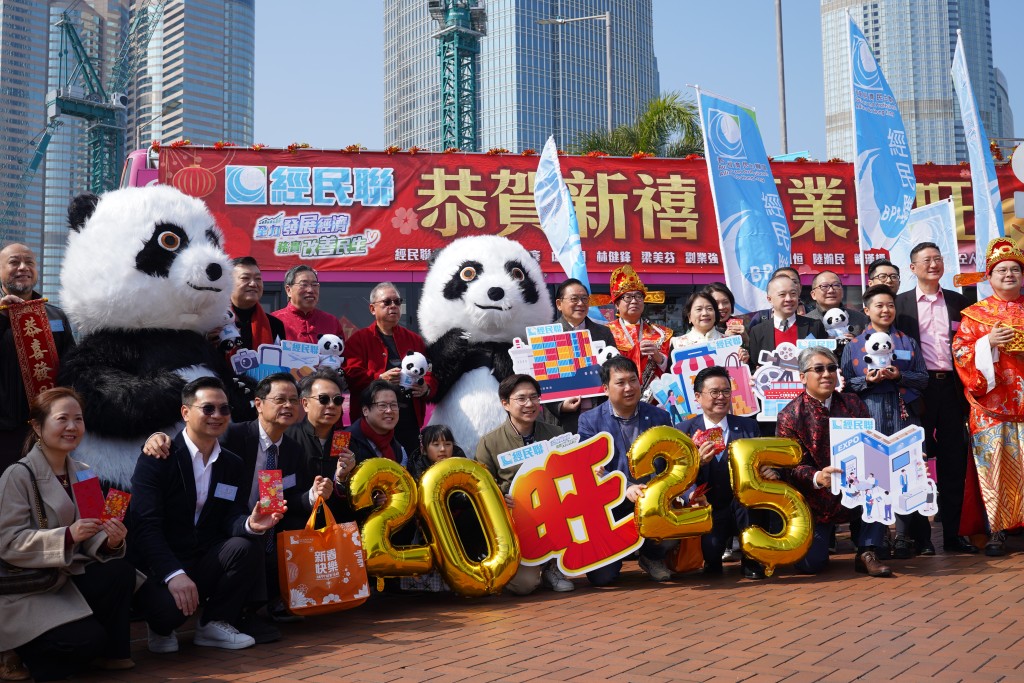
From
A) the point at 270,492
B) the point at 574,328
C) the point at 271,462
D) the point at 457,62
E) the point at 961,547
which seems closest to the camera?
the point at 270,492

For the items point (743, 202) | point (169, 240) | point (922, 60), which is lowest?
point (169, 240)

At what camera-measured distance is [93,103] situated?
50.6 m

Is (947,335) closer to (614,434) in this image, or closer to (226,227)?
(614,434)

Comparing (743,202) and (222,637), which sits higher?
(743,202)

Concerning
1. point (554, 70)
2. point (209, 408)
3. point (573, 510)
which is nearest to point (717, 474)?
point (573, 510)

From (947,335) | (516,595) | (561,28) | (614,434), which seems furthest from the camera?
(561,28)

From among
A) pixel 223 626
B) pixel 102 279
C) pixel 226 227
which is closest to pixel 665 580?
pixel 223 626

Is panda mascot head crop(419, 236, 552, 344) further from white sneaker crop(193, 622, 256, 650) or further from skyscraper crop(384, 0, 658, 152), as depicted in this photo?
skyscraper crop(384, 0, 658, 152)

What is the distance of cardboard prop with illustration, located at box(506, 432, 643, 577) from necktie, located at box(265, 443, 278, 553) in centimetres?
132

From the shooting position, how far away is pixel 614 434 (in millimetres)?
5703

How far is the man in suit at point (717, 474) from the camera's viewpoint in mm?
5650

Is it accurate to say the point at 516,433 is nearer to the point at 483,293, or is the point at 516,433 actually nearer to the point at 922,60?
the point at 483,293

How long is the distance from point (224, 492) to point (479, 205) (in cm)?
765

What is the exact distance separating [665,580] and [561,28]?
81.1 metres
